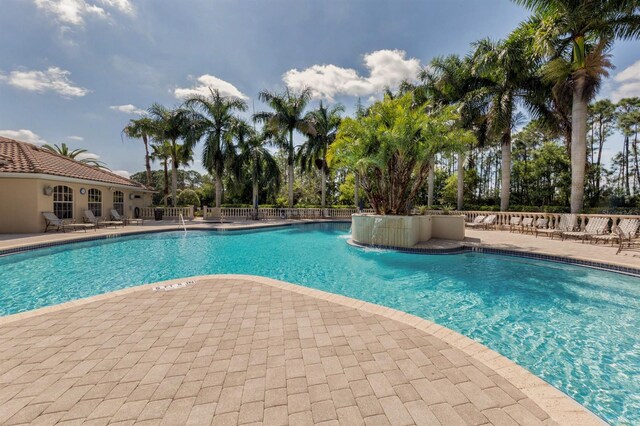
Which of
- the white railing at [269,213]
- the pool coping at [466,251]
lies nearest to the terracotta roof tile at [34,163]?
Answer: the pool coping at [466,251]

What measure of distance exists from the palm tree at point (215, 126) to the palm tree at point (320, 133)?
7.03 metres

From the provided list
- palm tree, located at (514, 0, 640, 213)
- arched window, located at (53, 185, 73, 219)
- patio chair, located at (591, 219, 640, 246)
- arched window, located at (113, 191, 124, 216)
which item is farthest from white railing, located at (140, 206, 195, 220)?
palm tree, located at (514, 0, 640, 213)

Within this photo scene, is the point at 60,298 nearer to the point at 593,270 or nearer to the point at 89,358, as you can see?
the point at 89,358

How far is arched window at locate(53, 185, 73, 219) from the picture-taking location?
597 inches

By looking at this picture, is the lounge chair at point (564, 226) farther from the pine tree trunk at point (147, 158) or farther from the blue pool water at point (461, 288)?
the pine tree trunk at point (147, 158)

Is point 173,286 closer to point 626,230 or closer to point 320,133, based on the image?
point 626,230

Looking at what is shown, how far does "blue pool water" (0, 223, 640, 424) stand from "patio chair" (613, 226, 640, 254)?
3.09m

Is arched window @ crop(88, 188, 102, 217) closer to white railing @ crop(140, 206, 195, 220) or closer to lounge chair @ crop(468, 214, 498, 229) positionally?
Answer: white railing @ crop(140, 206, 195, 220)

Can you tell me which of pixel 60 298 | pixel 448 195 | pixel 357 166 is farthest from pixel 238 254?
pixel 448 195

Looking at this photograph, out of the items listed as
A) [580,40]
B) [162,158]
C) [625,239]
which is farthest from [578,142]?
[162,158]

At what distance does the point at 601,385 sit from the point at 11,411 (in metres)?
6.15

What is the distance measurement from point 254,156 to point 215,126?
4363mm

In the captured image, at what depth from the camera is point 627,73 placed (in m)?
18.0

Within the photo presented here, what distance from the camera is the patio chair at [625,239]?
9.44 m
